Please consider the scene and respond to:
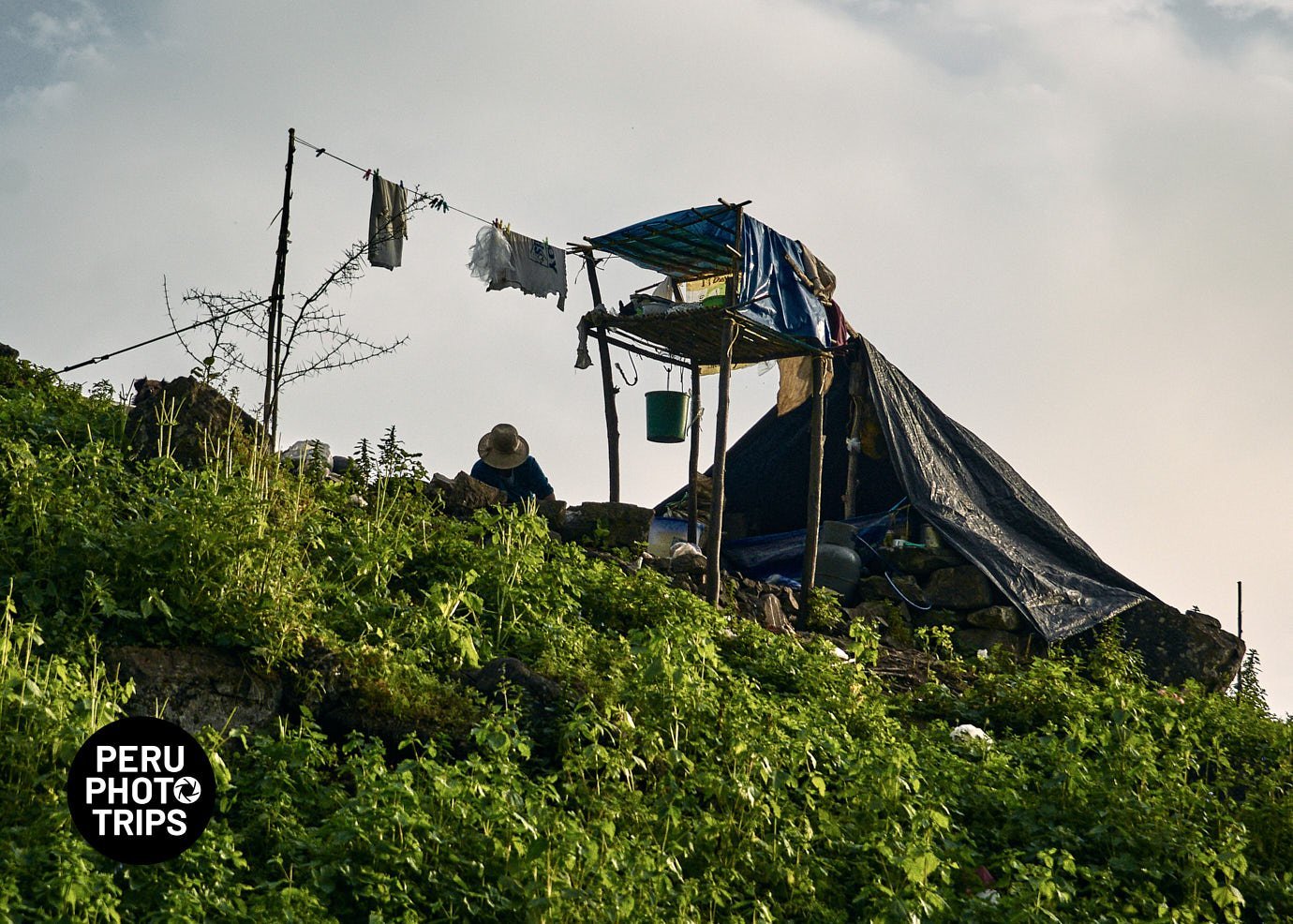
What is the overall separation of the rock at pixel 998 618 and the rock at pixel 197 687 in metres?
7.73

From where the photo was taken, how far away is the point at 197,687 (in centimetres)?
591

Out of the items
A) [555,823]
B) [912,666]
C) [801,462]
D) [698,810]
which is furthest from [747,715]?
[801,462]

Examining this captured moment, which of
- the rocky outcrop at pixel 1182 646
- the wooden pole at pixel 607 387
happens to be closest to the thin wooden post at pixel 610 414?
the wooden pole at pixel 607 387

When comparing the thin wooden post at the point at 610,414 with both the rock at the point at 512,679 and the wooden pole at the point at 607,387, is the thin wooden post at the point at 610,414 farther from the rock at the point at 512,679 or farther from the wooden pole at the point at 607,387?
the rock at the point at 512,679

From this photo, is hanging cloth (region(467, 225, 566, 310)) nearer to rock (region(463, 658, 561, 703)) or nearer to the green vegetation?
the green vegetation

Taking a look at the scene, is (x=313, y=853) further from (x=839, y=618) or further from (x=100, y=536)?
(x=839, y=618)

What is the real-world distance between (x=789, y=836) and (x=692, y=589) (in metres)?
5.65

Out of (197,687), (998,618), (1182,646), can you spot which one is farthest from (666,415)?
(197,687)

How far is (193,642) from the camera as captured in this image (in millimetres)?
6215

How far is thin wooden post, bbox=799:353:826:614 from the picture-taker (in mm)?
12102

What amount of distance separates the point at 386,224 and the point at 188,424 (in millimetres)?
3617

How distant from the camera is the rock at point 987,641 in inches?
463

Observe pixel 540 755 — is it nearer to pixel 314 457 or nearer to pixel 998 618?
pixel 314 457

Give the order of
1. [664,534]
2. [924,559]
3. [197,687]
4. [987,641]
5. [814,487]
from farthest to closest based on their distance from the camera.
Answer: [924,559] < [814,487] < [664,534] < [987,641] < [197,687]
